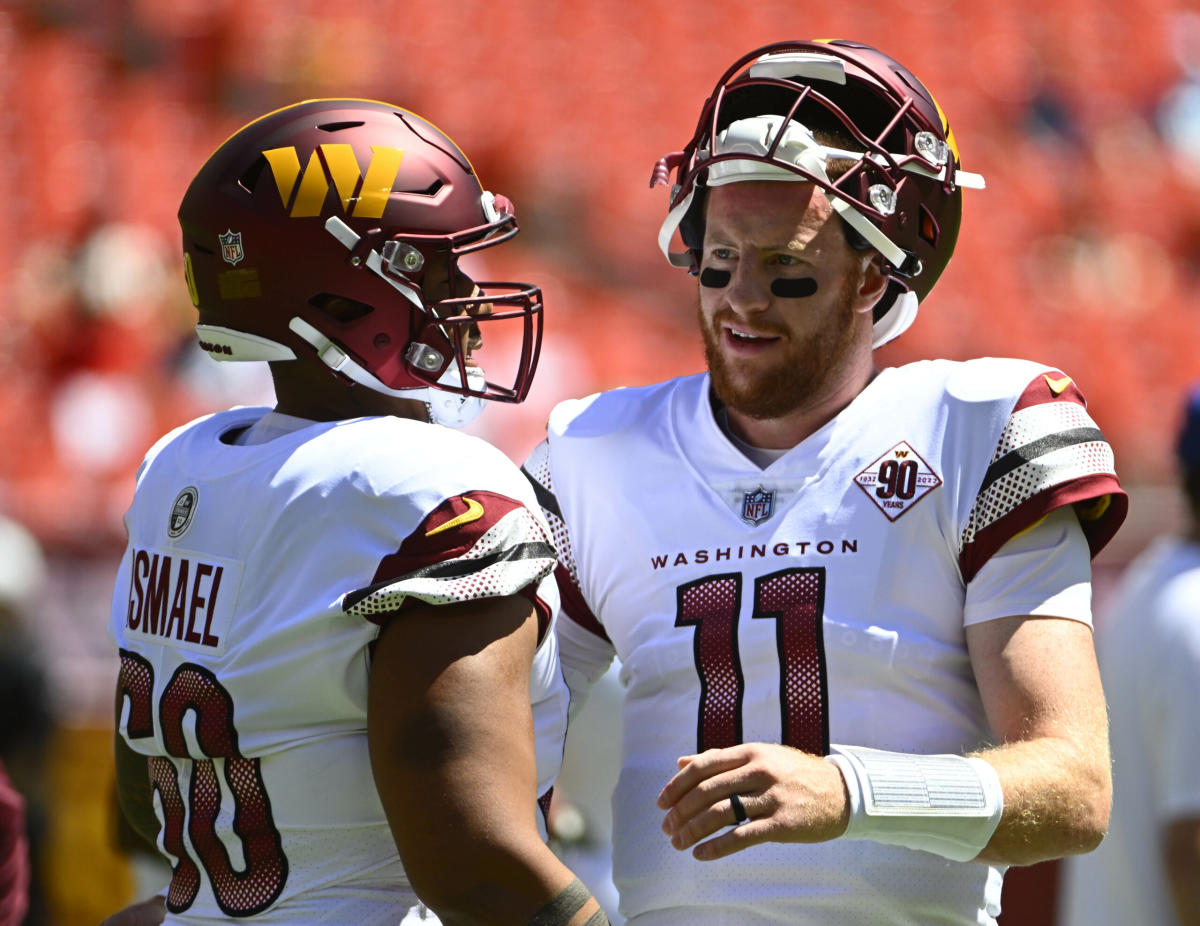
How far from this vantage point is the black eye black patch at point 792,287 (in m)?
1.95

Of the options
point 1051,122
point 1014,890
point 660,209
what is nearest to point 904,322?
point 1014,890

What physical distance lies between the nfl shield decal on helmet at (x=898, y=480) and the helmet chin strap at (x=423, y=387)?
50cm

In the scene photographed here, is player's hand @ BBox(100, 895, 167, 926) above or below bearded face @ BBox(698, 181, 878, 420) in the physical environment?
below

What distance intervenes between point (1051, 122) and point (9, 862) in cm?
840

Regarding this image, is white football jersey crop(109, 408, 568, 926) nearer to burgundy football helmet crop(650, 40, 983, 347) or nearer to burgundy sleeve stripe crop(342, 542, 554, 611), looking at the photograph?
burgundy sleeve stripe crop(342, 542, 554, 611)

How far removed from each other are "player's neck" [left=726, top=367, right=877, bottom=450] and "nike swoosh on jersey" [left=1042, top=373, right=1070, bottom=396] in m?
0.25

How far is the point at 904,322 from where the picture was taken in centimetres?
211

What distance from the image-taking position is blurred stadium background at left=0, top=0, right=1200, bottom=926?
20.0ft

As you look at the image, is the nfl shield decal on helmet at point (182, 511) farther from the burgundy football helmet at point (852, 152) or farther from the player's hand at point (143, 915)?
the burgundy football helmet at point (852, 152)

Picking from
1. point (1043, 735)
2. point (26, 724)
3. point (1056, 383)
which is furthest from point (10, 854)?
point (1056, 383)

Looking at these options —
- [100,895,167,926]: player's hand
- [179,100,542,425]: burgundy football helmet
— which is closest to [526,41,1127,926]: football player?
[179,100,542,425]: burgundy football helmet

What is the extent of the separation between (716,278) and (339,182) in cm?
52

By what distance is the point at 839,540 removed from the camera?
1.89m

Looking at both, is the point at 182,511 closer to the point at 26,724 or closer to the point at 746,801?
the point at 746,801
